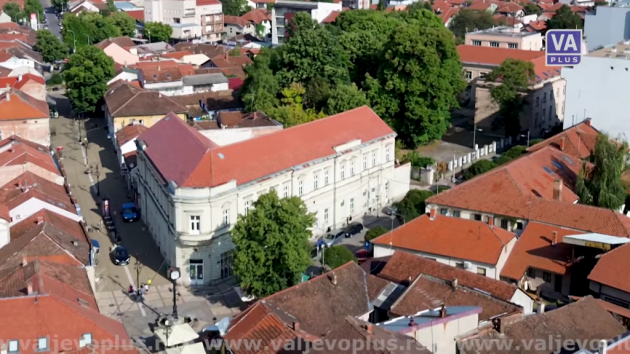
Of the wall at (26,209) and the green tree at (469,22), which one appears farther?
the green tree at (469,22)

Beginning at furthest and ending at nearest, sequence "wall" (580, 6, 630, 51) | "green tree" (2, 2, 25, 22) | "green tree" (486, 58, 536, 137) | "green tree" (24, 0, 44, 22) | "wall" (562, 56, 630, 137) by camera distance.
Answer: "green tree" (24, 0, 44, 22) → "green tree" (2, 2, 25, 22) → "wall" (580, 6, 630, 51) → "green tree" (486, 58, 536, 137) → "wall" (562, 56, 630, 137)

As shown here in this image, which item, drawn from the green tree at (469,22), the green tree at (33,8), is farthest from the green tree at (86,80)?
the green tree at (33,8)

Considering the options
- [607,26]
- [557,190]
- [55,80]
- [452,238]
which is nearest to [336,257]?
[452,238]

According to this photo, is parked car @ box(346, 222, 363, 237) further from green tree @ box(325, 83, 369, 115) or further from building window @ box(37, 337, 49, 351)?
building window @ box(37, 337, 49, 351)

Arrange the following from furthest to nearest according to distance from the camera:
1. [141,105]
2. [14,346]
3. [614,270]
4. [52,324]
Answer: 1. [141,105]
2. [614,270]
3. [52,324]
4. [14,346]

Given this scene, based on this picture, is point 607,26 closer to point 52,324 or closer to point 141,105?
point 141,105

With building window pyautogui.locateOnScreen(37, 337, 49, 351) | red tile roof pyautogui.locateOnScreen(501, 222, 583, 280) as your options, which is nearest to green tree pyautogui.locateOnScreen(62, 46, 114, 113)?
red tile roof pyautogui.locateOnScreen(501, 222, 583, 280)

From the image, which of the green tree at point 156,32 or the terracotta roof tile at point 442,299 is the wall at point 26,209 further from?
the green tree at point 156,32
